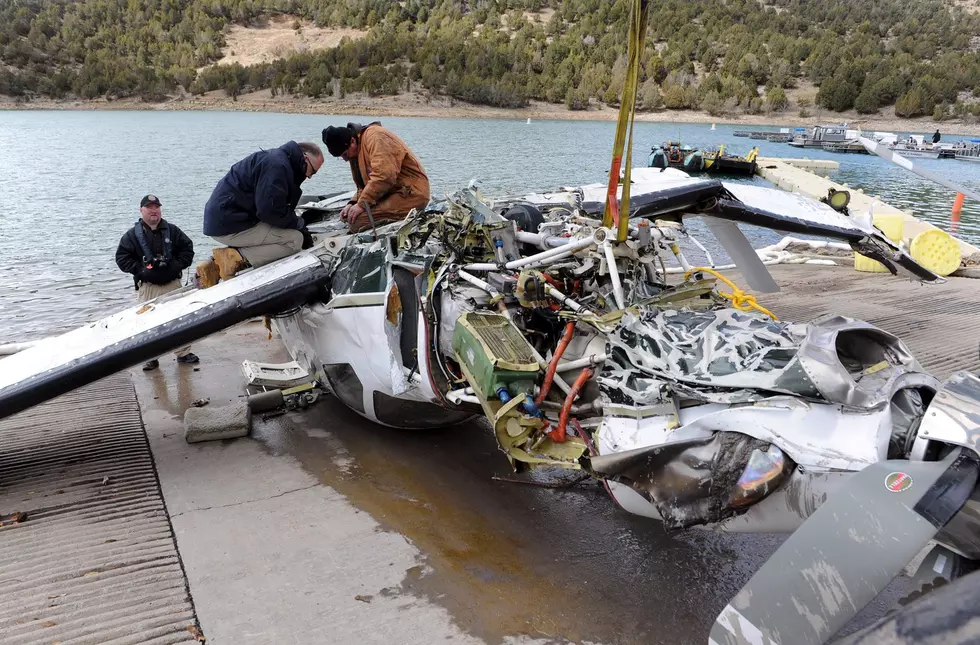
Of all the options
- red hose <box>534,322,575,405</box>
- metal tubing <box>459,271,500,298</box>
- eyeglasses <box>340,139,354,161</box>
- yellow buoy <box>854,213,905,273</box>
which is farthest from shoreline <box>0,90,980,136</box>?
red hose <box>534,322,575,405</box>

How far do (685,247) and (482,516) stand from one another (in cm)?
1784

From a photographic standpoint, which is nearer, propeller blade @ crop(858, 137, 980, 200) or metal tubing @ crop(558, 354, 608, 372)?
metal tubing @ crop(558, 354, 608, 372)

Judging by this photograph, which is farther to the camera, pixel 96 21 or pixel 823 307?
pixel 96 21

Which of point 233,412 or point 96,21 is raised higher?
point 96,21

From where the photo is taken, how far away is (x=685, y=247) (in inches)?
864

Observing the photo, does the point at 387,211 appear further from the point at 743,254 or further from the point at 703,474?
the point at 703,474

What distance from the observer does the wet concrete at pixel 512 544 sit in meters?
4.55

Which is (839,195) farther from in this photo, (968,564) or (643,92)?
(643,92)

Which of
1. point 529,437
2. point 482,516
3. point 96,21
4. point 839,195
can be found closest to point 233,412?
point 482,516

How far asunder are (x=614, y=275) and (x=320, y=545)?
3.01m

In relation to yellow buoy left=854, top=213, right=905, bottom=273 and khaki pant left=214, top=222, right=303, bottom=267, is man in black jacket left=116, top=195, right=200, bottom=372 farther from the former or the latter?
yellow buoy left=854, top=213, right=905, bottom=273

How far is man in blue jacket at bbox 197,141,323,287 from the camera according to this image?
6.90 meters

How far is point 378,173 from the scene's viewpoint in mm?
7141

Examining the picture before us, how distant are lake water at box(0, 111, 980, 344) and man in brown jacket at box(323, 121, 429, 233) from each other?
7.75 ft
